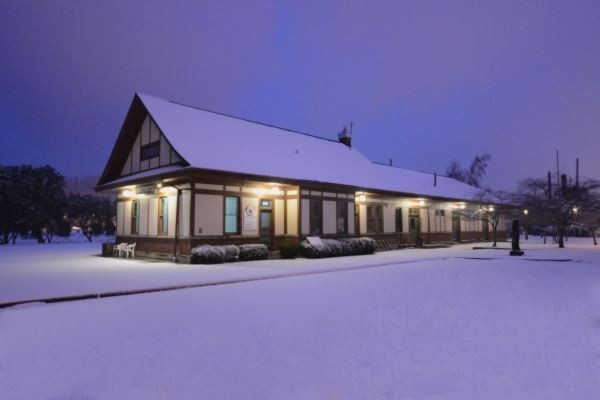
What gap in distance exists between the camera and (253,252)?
55.8ft

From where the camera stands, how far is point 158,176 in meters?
16.7

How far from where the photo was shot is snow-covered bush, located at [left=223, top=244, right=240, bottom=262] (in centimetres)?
1605

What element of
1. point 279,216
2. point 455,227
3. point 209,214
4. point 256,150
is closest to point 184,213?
point 209,214

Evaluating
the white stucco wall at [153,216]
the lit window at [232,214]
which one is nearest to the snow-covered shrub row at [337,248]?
the lit window at [232,214]

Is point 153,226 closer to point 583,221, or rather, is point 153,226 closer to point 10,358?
point 10,358

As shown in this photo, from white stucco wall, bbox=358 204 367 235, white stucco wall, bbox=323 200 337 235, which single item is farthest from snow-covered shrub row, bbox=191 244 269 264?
white stucco wall, bbox=358 204 367 235

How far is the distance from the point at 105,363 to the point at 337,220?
17.3 meters

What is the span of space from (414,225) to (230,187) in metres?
15.4

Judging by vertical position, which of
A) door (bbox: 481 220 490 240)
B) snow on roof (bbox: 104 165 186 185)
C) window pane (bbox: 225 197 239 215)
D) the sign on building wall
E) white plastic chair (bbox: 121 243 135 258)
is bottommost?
white plastic chair (bbox: 121 243 135 258)

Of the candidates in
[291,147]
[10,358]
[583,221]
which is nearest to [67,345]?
[10,358]

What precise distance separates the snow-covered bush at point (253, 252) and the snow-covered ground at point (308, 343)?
6885 millimetres

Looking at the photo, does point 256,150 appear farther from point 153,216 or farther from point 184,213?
point 153,216

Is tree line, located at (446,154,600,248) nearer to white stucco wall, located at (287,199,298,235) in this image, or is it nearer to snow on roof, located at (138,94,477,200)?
snow on roof, located at (138,94,477,200)

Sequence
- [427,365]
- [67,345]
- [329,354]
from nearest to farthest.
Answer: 1. [427,365]
2. [329,354]
3. [67,345]
